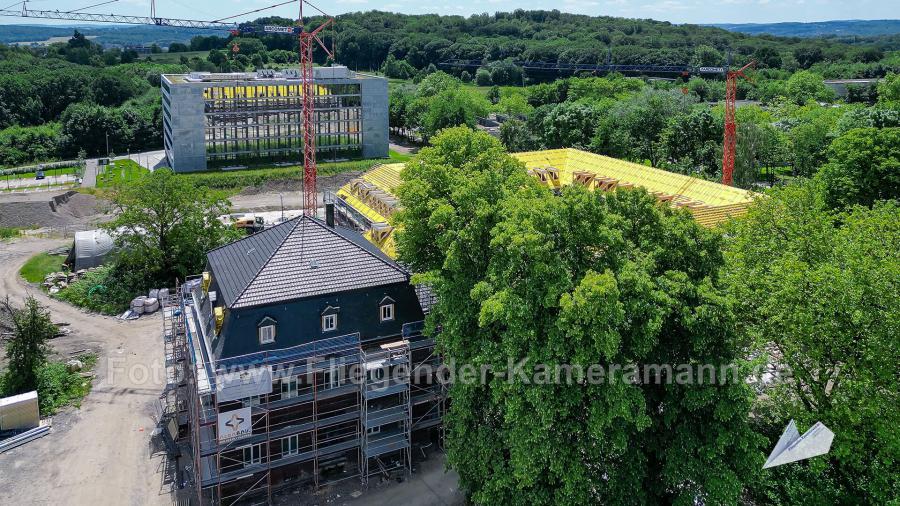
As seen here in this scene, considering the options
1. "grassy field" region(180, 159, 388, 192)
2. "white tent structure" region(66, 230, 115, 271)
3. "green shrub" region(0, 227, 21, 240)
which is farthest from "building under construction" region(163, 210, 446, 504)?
"grassy field" region(180, 159, 388, 192)

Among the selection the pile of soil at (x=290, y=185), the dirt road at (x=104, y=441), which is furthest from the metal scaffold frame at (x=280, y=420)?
the pile of soil at (x=290, y=185)

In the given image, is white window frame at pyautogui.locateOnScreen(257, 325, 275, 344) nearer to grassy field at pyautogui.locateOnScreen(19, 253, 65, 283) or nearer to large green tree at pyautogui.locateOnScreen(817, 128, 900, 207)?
grassy field at pyautogui.locateOnScreen(19, 253, 65, 283)

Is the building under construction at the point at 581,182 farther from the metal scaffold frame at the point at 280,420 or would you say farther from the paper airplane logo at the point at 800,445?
the paper airplane logo at the point at 800,445

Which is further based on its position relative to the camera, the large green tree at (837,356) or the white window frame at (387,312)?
the white window frame at (387,312)

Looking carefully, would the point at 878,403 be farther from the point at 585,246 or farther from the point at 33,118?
the point at 33,118

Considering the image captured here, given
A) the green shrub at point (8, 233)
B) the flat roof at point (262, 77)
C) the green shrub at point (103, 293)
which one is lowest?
the green shrub at point (103, 293)

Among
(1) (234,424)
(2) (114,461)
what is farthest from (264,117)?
(1) (234,424)
